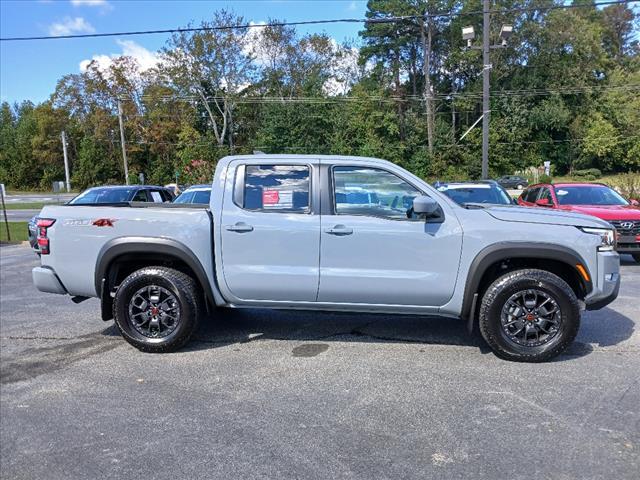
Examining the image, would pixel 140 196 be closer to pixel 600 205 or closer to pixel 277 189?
pixel 277 189

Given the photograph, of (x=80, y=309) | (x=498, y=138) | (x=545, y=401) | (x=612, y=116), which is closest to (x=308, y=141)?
(x=498, y=138)

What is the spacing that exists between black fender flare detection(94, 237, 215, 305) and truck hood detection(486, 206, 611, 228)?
2.76m

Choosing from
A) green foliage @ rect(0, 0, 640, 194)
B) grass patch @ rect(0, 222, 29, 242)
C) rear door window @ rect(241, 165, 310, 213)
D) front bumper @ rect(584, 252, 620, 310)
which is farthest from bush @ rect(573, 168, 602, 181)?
rear door window @ rect(241, 165, 310, 213)

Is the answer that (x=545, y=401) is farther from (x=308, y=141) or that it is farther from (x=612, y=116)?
(x=612, y=116)

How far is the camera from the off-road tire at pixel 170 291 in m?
4.84

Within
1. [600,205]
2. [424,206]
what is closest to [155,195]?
[600,205]

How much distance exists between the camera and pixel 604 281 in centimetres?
450

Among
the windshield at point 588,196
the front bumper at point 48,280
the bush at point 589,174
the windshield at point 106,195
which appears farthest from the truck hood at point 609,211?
the bush at point 589,174

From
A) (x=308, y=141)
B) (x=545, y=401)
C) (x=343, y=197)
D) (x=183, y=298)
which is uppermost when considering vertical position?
(x=308, y=141)

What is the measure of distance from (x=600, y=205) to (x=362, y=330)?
747cm

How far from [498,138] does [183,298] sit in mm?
52314

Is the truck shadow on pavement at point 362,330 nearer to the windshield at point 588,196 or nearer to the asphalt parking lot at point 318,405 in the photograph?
the asphalt parking lot at point 318,405

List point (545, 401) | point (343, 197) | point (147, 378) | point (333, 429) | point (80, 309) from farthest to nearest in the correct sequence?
point (80, 309), point (343, 197), point (147, 378), point (545, 401), point (333, 429)

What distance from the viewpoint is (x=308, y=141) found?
4906 cm
